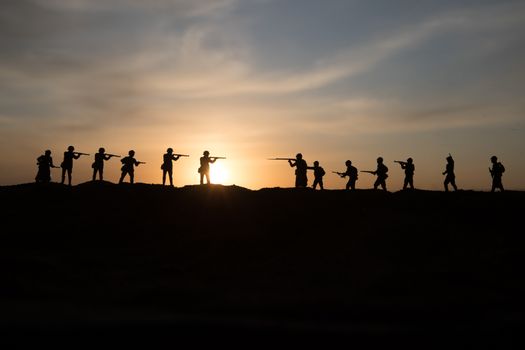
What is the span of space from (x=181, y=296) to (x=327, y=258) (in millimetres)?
4599

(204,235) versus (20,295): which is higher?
(204,235)

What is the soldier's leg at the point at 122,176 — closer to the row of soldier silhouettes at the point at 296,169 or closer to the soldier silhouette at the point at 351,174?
the row of soldier silhouettes at the point at 296,169

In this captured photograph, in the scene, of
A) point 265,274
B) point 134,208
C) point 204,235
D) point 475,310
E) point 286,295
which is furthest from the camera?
point 134,208

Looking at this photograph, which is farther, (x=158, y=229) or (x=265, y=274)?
(x=158, y=229)

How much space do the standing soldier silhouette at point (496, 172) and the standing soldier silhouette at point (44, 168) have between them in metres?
18.7

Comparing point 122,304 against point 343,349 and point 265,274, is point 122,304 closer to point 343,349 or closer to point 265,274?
Result: point 265,274

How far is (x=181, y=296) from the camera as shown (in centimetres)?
1072

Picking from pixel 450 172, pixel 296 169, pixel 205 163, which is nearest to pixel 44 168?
pixel 205 163

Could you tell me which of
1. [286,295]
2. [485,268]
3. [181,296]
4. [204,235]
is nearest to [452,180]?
[485,268]

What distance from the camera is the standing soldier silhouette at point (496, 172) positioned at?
20.4 meters

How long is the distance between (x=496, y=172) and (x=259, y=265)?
12713 mm

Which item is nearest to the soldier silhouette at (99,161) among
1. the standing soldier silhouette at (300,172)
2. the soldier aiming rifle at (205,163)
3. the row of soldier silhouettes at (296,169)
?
the row of soldier silhouettes at (296,169)

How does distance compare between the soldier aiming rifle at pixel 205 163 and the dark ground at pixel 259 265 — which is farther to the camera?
the soldier aiming rifle at pixel 205 163

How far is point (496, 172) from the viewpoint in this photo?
20547 millimetres
